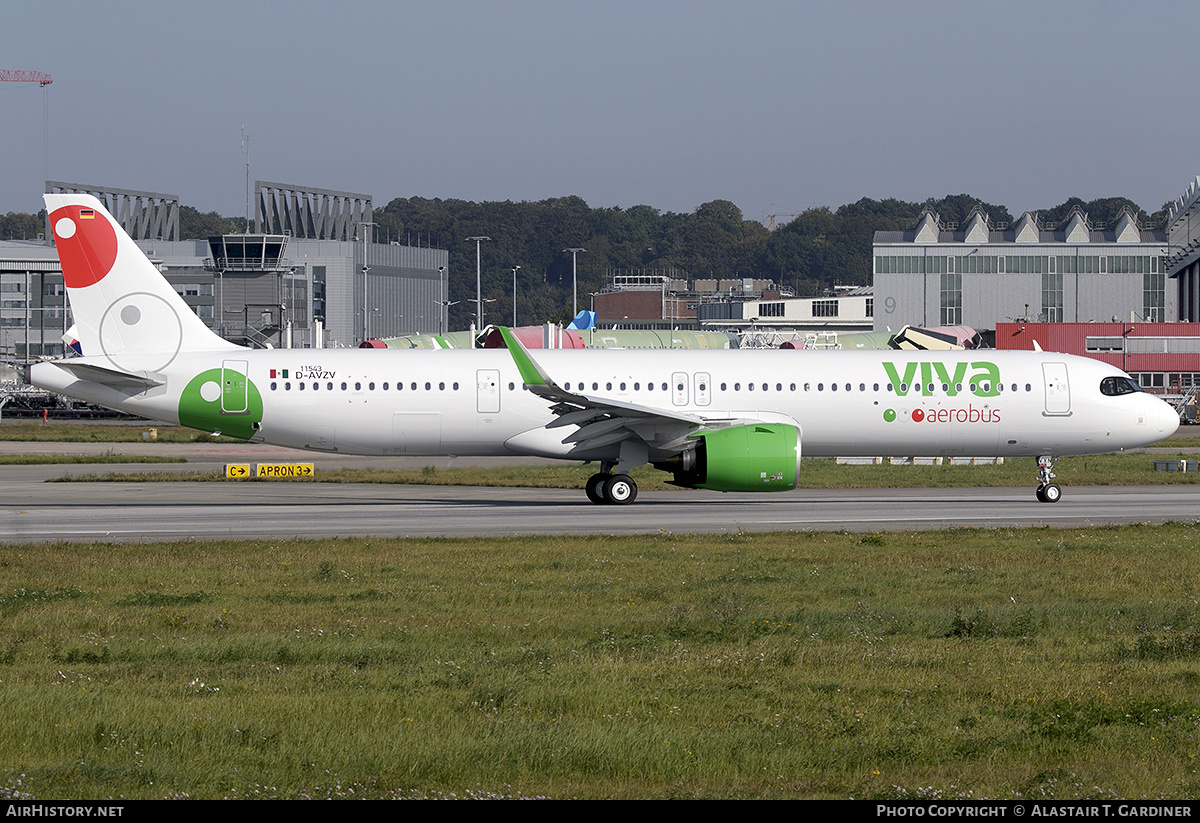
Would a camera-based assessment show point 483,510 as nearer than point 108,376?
Yes

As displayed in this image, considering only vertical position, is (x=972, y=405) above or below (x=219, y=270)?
below

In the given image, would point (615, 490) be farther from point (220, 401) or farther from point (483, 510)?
point (220, 401)

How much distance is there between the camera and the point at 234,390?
29.9 meters

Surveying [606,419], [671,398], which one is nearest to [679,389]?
[671,398]

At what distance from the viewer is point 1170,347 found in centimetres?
8488

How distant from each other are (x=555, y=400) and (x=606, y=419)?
1.51m

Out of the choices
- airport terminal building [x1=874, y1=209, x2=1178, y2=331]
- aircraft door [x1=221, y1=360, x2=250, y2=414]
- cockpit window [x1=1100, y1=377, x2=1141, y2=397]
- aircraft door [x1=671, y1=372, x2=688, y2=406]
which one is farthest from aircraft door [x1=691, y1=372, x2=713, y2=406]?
airport terminal building [x1=874, y1=209, x2=1178, y2=331]

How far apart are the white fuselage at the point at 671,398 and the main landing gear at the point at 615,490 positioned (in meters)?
0.68

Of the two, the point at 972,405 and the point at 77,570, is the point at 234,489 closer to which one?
the point at 77,570

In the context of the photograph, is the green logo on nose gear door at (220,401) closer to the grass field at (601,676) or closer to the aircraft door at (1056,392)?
the grass field at (601,676)

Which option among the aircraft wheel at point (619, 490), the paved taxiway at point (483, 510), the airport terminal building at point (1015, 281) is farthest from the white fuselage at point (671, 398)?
the airport terminal building at point (1015, 281)

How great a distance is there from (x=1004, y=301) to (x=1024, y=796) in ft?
381
